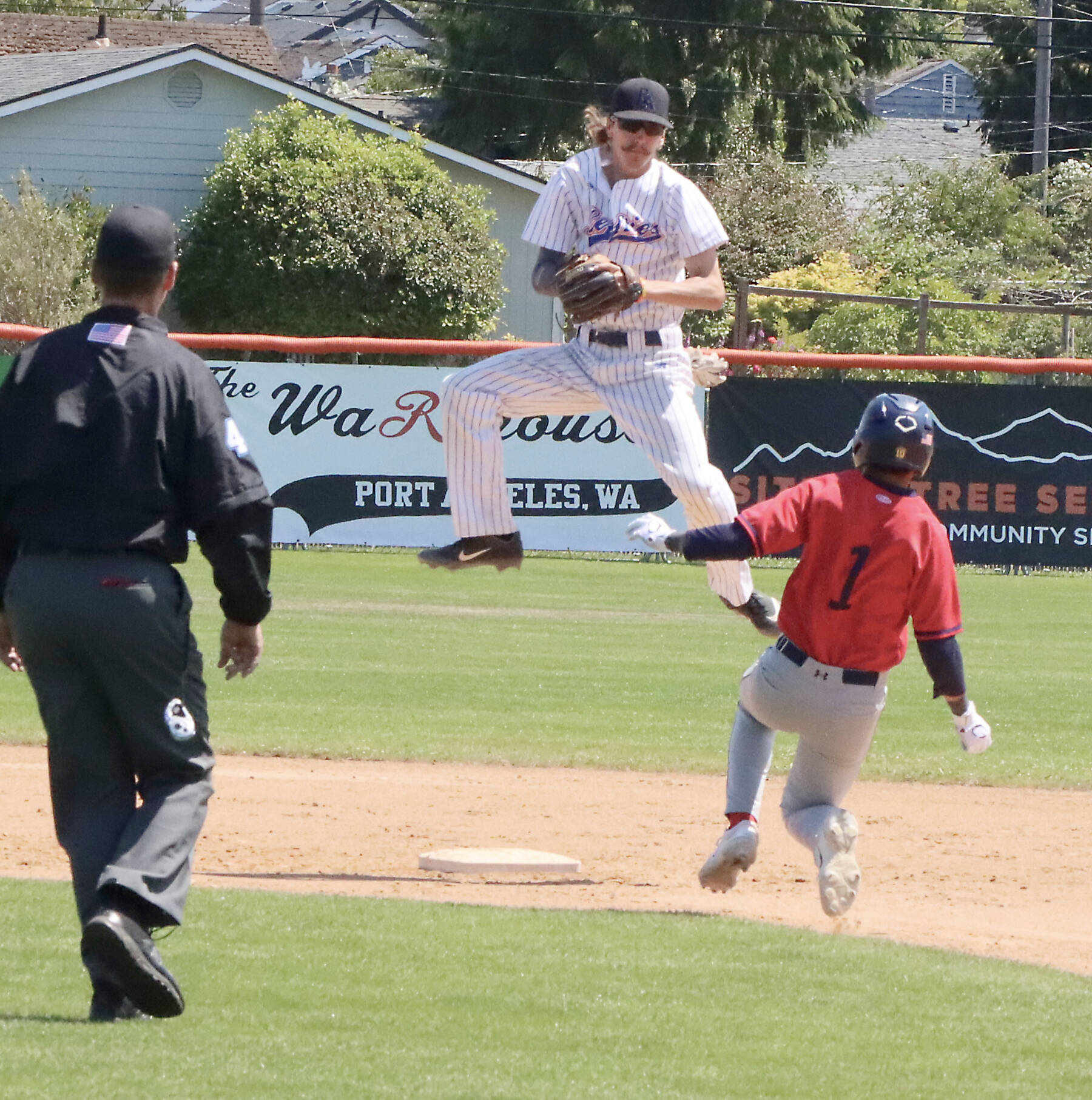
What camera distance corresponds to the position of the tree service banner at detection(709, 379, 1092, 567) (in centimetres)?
1720

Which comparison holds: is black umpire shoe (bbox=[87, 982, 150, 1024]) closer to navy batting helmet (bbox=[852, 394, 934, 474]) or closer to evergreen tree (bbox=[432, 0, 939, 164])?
navy batting helmet (bbox=[852, 394, 934, 474])

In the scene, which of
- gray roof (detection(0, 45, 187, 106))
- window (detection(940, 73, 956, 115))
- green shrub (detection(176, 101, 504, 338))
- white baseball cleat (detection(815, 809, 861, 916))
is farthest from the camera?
window (detection(940, 73, 956, 115))

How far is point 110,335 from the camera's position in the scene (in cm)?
406

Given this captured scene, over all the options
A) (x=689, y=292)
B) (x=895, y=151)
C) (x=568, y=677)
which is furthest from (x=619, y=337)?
(x=895, y=151)

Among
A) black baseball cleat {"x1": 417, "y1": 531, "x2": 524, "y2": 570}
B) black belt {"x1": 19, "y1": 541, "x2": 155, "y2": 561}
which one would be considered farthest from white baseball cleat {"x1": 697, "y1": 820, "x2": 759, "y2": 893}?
black belt {"x1": 19, "y1": 541, "x2": 155, "y2": 561}

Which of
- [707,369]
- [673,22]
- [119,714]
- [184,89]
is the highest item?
[673,22]

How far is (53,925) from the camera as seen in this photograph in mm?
5477

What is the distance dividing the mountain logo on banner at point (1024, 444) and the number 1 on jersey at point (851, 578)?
11.9 meters

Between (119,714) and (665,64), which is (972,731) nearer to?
(119,714)

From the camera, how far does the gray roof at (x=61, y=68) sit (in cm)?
2717

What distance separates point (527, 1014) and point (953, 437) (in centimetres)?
1349

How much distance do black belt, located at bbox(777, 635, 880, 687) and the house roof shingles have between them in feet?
109

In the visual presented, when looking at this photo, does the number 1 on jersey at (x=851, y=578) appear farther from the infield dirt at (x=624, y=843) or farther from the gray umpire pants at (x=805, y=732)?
the infield dirt at (x=624, y=843)

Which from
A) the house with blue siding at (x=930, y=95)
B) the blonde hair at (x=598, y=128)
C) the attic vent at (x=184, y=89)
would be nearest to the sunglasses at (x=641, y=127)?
the blonde hair at (x=598, y=128)
